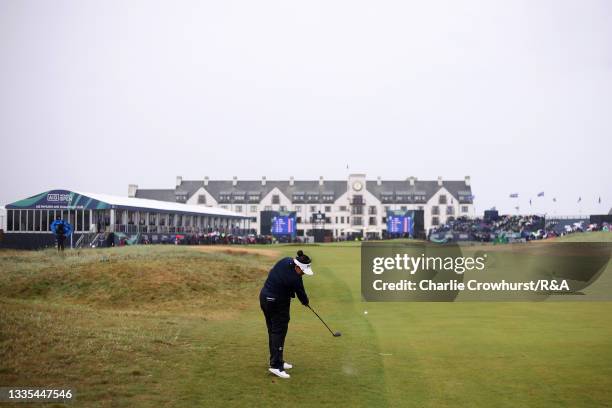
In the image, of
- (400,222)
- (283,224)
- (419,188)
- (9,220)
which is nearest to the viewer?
(9,220)

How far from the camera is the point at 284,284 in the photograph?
1283cm

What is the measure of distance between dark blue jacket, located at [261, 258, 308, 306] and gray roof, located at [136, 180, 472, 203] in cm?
13791

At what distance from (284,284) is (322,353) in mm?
3406

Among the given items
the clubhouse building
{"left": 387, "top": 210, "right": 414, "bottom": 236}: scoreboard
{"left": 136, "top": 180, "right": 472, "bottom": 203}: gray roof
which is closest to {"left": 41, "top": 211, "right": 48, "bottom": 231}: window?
{"left": 387, "top": 210, "right": 414, "bottom": 236}: scoreboard

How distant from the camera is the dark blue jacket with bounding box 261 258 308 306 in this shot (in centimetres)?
1282

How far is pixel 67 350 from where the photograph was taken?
537 inches

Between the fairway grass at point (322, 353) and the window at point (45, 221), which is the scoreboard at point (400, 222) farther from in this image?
the fairway grass at point (322, 353)

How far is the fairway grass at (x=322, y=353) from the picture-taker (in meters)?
11.1

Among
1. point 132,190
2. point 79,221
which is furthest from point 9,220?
point 132,190

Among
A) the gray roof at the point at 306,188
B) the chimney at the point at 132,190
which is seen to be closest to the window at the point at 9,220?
the gray roof at the point at 306,188

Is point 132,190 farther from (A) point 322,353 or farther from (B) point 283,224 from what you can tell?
(A) point 322,353

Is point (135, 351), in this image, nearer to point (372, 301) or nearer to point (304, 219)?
point (372, 301)

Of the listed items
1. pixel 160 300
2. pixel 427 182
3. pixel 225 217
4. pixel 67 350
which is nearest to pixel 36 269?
pixel 160 300

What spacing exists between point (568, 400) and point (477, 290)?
20.1 metres
